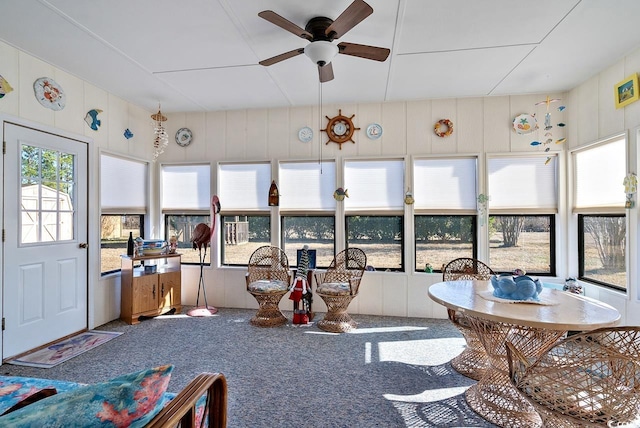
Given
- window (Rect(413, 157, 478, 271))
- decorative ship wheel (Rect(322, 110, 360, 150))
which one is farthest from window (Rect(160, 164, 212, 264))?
window (Rect(413, 157, 478, 271))

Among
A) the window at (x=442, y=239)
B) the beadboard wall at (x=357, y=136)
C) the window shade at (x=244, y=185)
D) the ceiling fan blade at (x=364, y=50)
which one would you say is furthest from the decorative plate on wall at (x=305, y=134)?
the ceiling fan blade at (x=364, y=50)

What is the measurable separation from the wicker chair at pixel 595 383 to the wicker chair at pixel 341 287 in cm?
223

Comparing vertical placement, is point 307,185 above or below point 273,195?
above

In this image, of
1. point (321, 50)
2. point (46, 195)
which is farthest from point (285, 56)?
point (46, 195)

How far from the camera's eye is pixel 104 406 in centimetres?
86

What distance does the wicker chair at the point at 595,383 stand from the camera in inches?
54.5

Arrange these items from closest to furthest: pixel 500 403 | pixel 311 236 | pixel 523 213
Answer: pixel 500 403
pixel 523 213
pixel 311 236

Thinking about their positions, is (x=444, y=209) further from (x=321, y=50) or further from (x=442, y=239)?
(x=321, y=50)

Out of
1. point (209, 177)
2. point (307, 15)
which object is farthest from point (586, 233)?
point (209, 177)

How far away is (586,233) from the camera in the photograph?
3588 millimetres

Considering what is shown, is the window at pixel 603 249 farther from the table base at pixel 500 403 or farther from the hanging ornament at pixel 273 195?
the hanging ornament at pixel 273 195

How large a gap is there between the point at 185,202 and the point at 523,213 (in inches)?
183

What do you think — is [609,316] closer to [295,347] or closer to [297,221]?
[295,347]

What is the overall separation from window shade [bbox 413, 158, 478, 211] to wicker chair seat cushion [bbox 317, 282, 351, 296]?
1438 mm
